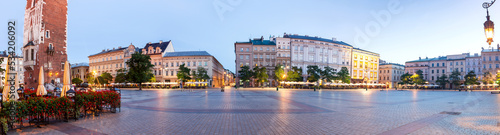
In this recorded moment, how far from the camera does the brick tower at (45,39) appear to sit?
1342 inches

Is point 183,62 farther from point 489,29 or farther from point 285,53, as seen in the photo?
point 489,29

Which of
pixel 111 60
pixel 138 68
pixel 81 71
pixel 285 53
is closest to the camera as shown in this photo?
pixel 138 68

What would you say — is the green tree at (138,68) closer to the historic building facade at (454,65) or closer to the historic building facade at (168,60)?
the historic building facade at (168,60)

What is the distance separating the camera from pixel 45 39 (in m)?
34.2

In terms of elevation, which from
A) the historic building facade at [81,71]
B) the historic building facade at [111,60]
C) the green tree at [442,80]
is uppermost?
the historic building facade at [111,60]

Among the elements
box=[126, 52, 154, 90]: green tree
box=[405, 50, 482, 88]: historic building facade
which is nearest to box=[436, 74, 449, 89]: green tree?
box=[405, 50, 482, 88]: historic building facade

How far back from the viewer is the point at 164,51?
75.6 meters

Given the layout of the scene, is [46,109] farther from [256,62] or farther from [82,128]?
[256,62]

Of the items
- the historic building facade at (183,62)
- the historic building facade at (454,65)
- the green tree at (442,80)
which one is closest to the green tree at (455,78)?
the green tree at (442,80)

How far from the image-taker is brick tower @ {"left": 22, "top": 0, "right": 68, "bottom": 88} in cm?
3409

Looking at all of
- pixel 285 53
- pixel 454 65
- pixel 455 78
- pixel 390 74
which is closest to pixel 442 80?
pixel 455 78

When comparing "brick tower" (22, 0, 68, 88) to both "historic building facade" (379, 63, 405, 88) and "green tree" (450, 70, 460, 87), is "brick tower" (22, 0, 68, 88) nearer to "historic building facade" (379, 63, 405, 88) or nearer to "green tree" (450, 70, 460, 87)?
"green tree" (450, 70, 460, 87)

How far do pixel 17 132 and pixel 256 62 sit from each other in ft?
239

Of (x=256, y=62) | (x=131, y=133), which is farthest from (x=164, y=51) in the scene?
(x=131, y=133)
